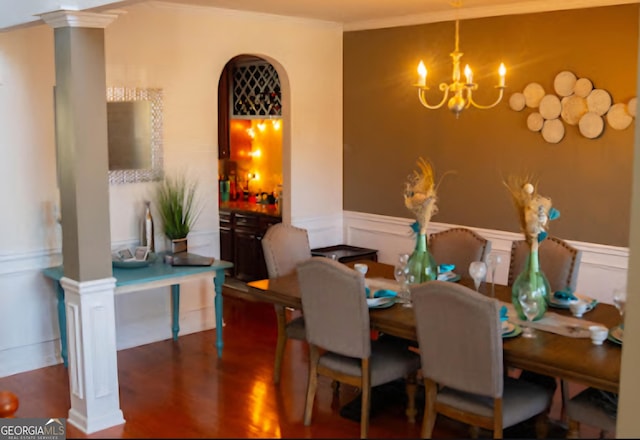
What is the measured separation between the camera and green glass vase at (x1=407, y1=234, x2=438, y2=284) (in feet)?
14.7

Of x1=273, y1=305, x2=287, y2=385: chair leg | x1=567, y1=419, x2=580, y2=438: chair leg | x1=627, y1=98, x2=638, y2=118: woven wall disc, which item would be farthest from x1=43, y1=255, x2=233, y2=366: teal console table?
x1=627, y1=98, x2=638, y2=118: woven wall disc

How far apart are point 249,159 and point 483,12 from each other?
11.5 ft

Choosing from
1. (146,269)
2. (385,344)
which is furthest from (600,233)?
(146,269)

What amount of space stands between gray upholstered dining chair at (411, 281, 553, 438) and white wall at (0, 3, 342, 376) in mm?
2904

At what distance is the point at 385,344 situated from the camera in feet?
14.3

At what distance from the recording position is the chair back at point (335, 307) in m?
3.95

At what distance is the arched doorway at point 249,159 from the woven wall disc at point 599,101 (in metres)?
2.87

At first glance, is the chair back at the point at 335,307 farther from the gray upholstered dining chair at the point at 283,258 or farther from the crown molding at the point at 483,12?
the crown molding at the point at 483,12

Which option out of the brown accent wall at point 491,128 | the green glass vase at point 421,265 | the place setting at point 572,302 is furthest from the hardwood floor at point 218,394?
the brown accent wall at point 491,128

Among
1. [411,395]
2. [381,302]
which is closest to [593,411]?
[411,395]

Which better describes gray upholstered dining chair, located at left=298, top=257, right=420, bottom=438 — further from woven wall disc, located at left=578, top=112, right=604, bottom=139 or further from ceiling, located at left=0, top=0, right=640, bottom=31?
ceiling, located at left=0, top=0, right=640, bottom=31

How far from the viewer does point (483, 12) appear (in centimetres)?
Answer: 590

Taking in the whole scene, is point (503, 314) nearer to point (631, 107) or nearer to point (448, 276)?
point (448, 276)

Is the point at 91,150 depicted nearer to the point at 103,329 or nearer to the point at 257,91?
the point at 103,329
